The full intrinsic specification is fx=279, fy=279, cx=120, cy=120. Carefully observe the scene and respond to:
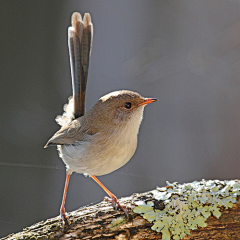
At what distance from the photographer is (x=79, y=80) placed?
6.66 ft

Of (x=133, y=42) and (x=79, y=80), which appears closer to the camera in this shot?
(x=79, y=80)

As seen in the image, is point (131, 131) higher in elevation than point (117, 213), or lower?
higher

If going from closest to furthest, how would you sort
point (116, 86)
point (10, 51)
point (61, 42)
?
point (10, 51) → point (116, 86) → point (61, 42)

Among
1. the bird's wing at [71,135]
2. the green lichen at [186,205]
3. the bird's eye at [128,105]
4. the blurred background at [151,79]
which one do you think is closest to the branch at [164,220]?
the green lichen at [186,205]

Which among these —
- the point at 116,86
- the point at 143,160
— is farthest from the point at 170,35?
the point at 143,160

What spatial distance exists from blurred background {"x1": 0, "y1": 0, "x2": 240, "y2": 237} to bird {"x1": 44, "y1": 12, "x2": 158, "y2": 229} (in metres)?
1.39

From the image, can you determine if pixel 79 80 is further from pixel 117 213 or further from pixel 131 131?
pixel 117 213

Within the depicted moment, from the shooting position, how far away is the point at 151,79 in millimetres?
3631

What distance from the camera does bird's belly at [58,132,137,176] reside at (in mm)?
1682

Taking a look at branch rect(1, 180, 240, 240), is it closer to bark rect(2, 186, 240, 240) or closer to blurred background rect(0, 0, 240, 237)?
bark rect(2, 186, 240, 240)

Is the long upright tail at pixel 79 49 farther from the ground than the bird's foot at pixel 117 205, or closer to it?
farther from the ground

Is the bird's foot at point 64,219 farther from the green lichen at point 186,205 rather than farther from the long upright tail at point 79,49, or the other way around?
the long upright tail at point 79,49

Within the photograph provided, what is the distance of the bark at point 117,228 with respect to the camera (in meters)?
1.58

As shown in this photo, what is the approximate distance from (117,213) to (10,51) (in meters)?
2.35
